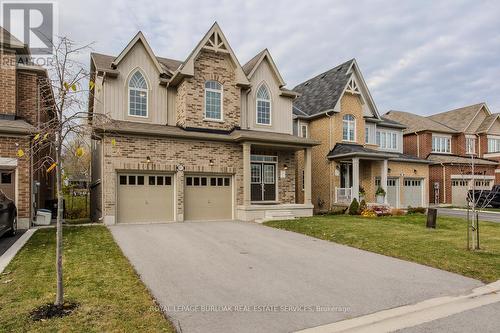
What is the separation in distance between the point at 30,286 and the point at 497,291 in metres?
8.42

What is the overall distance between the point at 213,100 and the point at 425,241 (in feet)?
36.7

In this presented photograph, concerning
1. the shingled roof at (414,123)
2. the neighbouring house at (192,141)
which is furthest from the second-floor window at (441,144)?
the neighbouring house at (192,141)

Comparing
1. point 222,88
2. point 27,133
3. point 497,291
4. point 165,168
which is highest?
point 222,88

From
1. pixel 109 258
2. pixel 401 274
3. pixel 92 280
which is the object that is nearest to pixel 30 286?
pixel 92 280

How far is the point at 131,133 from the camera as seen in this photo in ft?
47.5

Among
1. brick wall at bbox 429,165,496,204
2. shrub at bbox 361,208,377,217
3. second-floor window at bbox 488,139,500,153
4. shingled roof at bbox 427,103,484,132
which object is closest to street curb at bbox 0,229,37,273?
shrub at bbox 361,208,377,217

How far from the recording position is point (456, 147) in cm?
3256

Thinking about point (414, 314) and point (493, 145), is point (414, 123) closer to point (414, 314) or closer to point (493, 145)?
point (493, 145)

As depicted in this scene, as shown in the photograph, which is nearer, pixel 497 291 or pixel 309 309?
pixel 309 309

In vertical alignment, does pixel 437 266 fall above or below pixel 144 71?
below

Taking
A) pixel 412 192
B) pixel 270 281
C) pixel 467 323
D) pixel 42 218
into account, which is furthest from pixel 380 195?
pixel 42 218

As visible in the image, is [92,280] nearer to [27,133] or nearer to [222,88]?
[27,133]

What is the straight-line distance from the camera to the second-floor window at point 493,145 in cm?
3374

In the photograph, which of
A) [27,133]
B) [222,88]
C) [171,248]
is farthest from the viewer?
[222,88]
